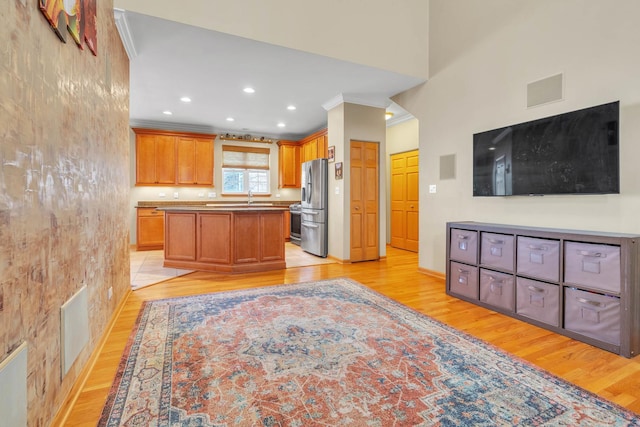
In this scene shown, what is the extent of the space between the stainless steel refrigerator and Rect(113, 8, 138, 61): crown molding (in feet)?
10.6

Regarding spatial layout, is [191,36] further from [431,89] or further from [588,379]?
[588,379]

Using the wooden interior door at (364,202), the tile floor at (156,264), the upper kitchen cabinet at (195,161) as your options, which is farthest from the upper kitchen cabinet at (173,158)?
the wooden interior door at (364,202)

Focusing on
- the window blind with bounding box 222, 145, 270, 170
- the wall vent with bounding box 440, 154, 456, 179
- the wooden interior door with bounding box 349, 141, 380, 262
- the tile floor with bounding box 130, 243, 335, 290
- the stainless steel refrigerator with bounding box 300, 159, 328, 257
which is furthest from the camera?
the window blind with bounding box 222, 145, 270, 170

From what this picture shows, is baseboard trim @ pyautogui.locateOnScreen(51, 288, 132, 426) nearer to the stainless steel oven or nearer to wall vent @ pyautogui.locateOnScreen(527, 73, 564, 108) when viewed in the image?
wall vent @ pyautogui.locateOnScreen(527, 73, 564, 108)

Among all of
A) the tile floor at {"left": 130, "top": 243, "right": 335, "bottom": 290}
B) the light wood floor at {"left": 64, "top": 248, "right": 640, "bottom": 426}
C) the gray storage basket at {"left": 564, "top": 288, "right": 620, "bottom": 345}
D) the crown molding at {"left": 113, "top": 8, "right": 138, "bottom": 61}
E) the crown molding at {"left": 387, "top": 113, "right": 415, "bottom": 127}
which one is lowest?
the light wood floor at {"left": 64, "top": 248, "right": 640, "bottom": 426}

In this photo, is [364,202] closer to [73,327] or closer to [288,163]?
[288,163]

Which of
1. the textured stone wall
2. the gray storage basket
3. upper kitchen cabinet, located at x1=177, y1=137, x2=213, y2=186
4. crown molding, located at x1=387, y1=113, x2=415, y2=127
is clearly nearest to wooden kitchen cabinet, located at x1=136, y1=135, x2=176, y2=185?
upper kitchen cabinet, located at x1=177, y1=137, x2=213, y2=186

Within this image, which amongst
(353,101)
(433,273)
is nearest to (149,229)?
(353,101)

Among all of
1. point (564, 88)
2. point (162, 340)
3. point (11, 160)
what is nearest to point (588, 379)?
point (564, 88)

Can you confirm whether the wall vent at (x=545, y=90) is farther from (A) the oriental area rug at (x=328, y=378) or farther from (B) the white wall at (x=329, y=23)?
(A) the oriental area rug at (x=328, y=378)

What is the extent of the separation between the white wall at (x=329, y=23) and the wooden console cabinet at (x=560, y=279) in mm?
2522

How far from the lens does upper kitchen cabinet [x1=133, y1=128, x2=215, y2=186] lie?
666cm

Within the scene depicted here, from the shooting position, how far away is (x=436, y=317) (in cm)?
284

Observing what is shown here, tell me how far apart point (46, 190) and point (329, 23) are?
11.5 feet
